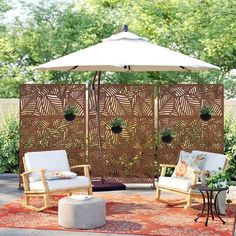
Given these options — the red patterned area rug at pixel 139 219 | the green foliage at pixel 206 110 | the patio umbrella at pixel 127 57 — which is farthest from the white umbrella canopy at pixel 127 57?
the red patterned area rug at pixel 139 219

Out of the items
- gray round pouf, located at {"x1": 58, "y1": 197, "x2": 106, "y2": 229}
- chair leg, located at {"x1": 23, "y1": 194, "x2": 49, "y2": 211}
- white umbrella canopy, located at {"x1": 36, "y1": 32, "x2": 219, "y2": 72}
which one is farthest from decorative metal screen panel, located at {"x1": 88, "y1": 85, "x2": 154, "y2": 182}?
gray round pouf, located at {"x1": 58, "y1": 197, "x2": 106, "y2": 229}

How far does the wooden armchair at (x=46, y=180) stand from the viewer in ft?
27.7

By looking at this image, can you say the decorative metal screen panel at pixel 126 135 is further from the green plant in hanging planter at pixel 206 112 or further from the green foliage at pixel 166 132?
the green plant in hanging planter at pixel 206 112

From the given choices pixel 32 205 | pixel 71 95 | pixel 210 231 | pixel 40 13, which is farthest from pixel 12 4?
pixel 210 231

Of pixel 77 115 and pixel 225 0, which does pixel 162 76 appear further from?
pixel 77 115

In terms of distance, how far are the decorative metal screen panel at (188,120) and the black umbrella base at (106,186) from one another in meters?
0.95

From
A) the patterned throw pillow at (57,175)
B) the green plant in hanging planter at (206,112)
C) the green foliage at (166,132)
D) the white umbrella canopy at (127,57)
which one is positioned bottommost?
the patterned throw pillow at (57,175)

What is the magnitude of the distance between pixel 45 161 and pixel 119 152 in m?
2.06

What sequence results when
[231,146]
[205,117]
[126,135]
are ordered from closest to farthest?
1. [205,117]
2. [126,135]
3. [231,146]

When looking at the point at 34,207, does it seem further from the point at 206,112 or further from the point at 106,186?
the point at 206,112

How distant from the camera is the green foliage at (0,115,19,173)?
1200 cm

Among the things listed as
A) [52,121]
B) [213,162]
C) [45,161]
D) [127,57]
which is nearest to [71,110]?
[52,121]

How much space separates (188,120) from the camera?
10.7 meters

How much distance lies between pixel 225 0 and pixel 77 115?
31.9ft
